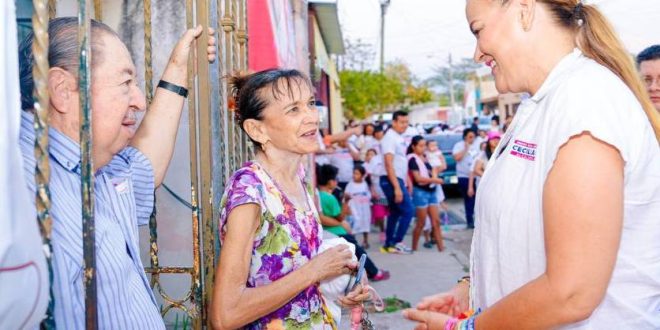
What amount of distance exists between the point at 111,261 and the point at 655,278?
1438mm

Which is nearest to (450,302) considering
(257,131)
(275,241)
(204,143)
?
(275,241)

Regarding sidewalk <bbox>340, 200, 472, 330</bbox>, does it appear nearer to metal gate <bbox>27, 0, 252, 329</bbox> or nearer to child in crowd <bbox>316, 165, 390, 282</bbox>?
child in crowd <bbox>316, 165, 390, 282</bbox>

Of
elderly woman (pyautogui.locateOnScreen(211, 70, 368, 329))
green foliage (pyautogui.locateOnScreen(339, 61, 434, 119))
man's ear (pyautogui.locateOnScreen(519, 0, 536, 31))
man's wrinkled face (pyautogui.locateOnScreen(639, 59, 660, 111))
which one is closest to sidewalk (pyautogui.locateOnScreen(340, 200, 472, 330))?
man's wrinkled face (pyautogui.locateOnScreen(639, 59, 660, 111))

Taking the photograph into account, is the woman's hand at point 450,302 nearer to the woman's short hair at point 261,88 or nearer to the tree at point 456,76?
the woman's short hair at point 261,88

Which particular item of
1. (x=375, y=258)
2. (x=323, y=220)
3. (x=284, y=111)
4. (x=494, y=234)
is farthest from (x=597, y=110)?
(x=375, y=258)

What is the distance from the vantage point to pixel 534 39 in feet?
5.30

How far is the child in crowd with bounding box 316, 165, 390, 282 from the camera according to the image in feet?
20.0

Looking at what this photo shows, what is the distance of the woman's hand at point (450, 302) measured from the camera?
1962mm

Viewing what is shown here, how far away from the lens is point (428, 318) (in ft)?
5.90

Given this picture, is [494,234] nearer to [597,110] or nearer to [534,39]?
[597,110]

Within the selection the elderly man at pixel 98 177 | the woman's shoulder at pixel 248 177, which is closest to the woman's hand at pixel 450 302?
the woman's shoulder at pixel 248 177

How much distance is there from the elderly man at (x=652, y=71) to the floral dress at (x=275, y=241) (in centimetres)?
218

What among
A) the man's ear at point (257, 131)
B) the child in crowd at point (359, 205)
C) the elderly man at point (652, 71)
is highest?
the elderly man at point (652, 71)

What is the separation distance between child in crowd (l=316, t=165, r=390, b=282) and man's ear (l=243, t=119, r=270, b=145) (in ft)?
9.43
